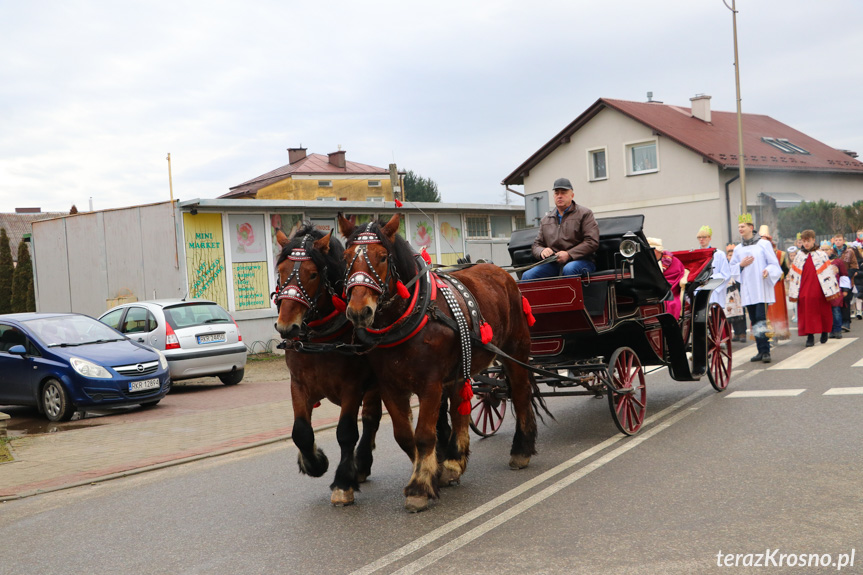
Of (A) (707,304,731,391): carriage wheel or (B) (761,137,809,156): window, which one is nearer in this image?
(A) (707,304,731,391): carriage wheel

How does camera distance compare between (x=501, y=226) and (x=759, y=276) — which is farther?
(x=501, y=226)

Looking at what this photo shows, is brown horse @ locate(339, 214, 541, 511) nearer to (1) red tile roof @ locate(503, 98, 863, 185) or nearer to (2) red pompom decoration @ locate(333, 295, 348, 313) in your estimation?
(2) red pompom decoration @ locate(333, 295, 348, 313)

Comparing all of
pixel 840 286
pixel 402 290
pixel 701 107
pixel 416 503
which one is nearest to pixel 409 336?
pixel 402 290

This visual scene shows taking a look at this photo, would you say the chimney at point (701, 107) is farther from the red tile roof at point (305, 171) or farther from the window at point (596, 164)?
the red tile roof at point (305, 171)

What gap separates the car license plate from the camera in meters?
Answer: 12.3

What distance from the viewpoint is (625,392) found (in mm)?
7906

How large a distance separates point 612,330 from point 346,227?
11.7 feet

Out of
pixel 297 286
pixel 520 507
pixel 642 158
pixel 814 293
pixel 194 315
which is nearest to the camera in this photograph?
pixel 520 507

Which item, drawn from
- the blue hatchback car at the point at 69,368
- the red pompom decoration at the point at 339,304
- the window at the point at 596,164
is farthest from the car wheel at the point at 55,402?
the window at the point at 596,164

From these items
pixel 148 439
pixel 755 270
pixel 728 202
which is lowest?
pixel 148 439

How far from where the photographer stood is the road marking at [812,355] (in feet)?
40.0

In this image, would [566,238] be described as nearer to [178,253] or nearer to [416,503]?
[416,503]

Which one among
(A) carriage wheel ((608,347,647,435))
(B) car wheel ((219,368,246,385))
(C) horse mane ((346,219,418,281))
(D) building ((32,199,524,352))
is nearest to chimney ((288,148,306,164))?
(D) building ((32,199,524,352))

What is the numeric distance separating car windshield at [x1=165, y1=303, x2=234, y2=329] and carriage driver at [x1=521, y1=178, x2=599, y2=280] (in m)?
8.07
